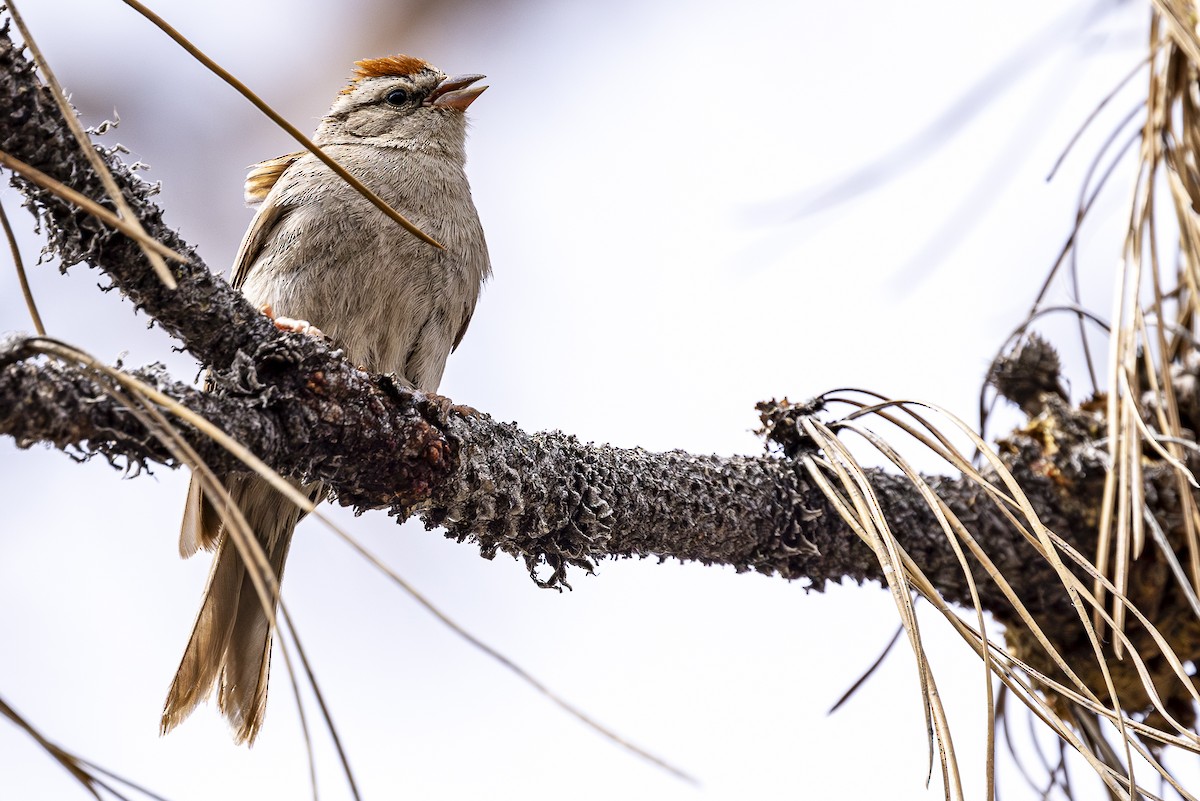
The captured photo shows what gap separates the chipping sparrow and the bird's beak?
0.41 metres

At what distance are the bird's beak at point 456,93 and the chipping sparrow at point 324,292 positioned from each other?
16.1 inches

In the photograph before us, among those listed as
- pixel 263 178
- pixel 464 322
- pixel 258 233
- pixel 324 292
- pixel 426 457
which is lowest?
pixel 426 457

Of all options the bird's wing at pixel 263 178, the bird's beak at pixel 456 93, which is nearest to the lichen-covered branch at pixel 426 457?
the bird's wing at pixel 263 178

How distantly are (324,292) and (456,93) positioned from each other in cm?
124

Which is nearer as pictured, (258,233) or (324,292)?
(324,292)

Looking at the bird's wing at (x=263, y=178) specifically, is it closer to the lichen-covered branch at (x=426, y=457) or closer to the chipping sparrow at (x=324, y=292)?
the chipping sparrow at (x=324, y=292)

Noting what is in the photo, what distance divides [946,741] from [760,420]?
985 mm

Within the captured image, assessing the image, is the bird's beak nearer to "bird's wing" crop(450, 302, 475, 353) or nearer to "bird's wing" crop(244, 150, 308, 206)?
"bird's wing" crop(244, 150, 308, 206)

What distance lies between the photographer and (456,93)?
3.90m

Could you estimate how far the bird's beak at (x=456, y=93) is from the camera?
3.90m

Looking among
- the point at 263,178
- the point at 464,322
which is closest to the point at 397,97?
the point at 263,178

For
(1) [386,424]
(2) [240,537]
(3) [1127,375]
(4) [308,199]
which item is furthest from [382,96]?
(2) [240,537]

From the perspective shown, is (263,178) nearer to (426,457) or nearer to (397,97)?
(397,97)

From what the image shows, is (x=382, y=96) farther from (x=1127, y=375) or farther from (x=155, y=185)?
(x=1127, y=375)
